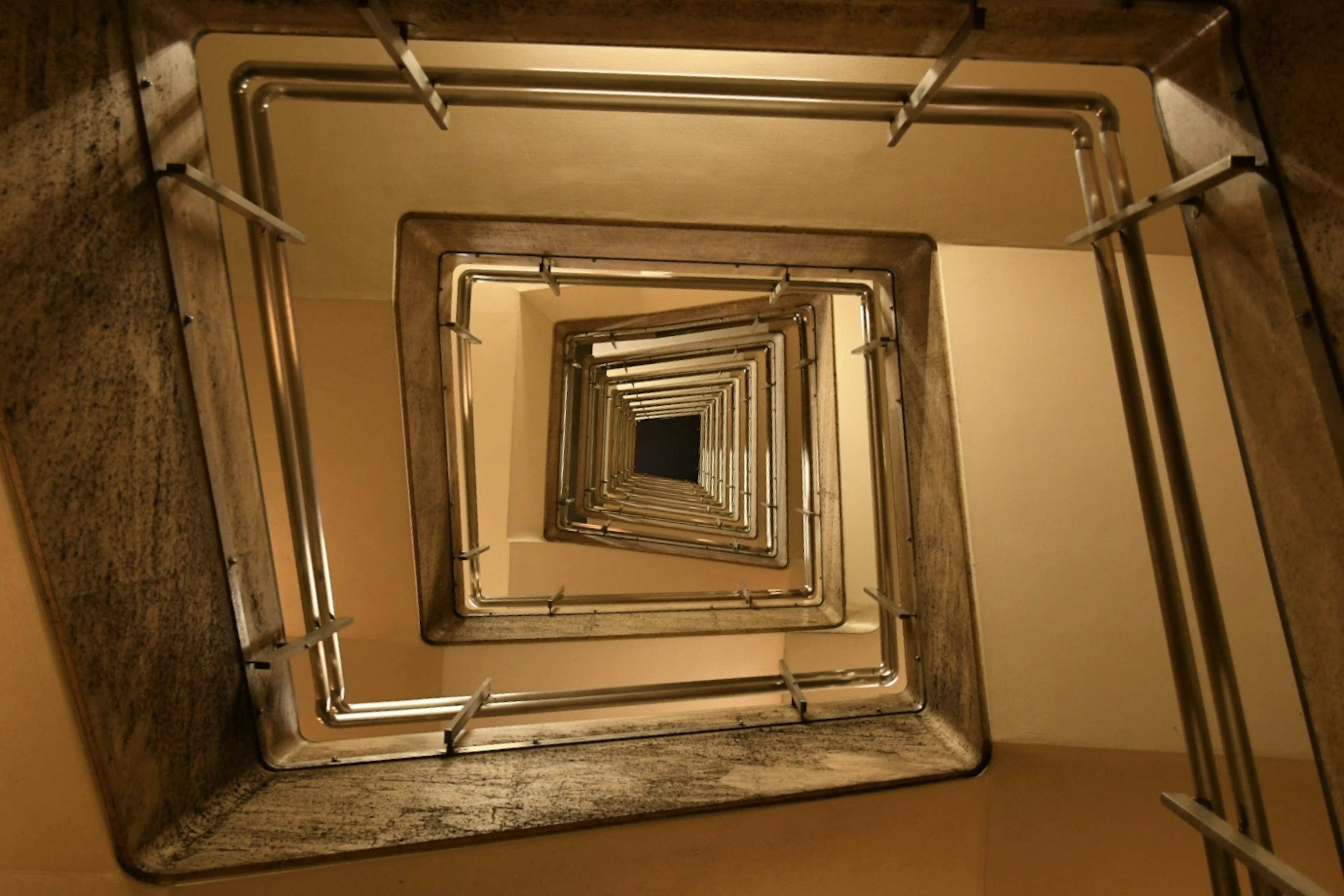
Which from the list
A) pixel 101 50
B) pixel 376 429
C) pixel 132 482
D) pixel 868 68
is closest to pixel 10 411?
pixel 132 482

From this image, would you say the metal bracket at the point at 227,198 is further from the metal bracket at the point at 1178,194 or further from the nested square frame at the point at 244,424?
the metal bracket at the point at 1178,194

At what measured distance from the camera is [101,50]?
1.04 m

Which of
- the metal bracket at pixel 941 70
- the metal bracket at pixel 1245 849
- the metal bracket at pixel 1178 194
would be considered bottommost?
the metal bracket at pixel 1245 849

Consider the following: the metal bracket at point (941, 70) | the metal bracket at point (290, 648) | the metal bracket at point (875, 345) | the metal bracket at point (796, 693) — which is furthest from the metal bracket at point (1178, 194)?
the metal bracket at point (290, 648)

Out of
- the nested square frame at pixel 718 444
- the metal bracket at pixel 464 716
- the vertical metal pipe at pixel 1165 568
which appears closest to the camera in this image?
the vertical metal pipe at pixel 1165 568

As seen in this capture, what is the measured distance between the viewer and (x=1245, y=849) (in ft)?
3.16

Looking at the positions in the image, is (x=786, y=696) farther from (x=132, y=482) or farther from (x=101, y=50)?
(x=101, y=50)

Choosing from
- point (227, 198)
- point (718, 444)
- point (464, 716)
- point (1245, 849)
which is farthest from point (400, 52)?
point (718, 444)

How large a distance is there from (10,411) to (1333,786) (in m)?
1.92

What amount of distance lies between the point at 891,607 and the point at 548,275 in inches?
59.0

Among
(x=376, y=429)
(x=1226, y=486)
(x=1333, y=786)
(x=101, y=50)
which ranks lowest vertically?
(x=1333, y=786)

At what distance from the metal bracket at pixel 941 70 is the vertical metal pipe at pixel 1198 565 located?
424 mm

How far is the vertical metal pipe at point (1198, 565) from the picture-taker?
104 cm

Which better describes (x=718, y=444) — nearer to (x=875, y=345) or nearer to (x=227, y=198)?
(x=875, y=345)
